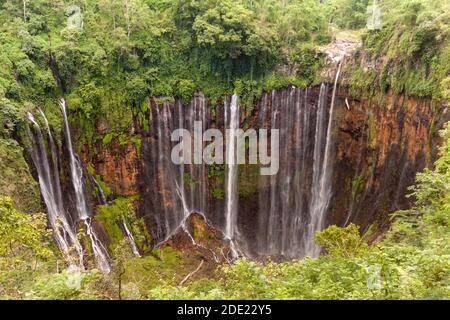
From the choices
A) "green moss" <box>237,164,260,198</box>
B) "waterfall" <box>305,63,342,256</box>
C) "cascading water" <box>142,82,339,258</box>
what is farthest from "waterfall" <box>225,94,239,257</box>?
"waterfall" <box>305,63,342,256</box>

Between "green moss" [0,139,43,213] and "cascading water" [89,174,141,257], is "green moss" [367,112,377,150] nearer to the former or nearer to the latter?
"cascading water" [89,174,141,257]


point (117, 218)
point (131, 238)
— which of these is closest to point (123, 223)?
point (117, 218)

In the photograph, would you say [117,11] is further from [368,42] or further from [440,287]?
[440,287]

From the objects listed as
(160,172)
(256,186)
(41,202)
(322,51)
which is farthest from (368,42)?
(41,202)

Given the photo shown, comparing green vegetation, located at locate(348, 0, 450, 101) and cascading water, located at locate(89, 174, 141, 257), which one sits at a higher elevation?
green vegetation, located at locate(348, 0, 450, 101)

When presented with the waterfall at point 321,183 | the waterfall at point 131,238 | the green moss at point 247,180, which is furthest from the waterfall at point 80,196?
the waterfall at point 321,183
